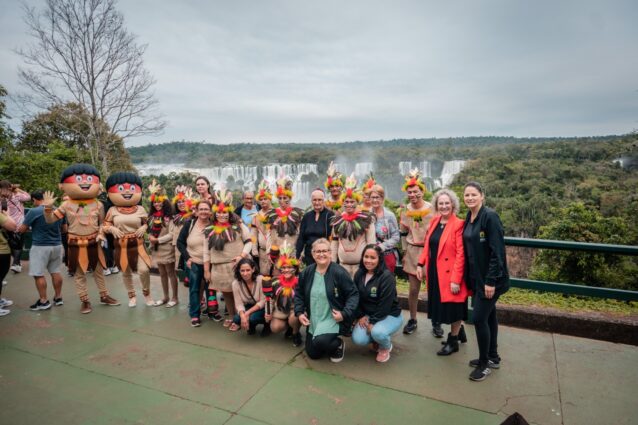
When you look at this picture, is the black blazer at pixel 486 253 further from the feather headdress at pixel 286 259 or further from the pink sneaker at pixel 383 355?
the feather headdress at pixel 286 259

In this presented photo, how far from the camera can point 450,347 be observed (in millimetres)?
3854

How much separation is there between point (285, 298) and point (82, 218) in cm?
311

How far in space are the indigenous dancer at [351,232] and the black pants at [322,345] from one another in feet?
2.41

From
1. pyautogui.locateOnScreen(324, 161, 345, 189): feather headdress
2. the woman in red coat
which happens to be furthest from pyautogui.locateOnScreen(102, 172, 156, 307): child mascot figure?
the woman in red coat

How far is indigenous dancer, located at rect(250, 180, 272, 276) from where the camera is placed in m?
4.84

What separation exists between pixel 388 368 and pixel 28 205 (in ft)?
37.8

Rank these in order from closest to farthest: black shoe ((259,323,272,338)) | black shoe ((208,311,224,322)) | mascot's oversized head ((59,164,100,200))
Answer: black shoe ((259,323,272,338)) → black shoe ((208,311,224,322)) → mascot's oversized head ((59,164,100,200))

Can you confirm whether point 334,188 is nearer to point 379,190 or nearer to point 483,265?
point 379,190

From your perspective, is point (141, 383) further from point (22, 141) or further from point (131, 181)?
point (22, 141)

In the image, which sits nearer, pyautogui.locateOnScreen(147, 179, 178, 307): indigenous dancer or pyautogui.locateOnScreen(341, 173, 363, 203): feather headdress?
pyautogui.locateOnScreen(341, 173, 363, 203): feather headdress

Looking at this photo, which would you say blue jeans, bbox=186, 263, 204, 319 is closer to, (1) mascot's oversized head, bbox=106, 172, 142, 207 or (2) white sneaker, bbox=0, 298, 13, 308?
(1) mascot's oversized head, bbox=106, 172, 142, 207

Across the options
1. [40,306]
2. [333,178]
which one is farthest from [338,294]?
[40,306]

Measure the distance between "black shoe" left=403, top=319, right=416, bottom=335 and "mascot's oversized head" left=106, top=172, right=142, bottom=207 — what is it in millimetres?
3971

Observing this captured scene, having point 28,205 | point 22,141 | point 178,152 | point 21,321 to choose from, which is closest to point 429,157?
point 178,152
